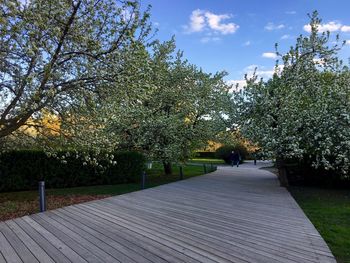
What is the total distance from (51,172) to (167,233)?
10.4 m

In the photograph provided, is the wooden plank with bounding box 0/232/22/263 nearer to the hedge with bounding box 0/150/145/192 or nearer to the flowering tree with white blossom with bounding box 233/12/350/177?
the hedge with bounding box 0/150/145/192

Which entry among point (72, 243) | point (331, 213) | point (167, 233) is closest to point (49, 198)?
point (72, 243)

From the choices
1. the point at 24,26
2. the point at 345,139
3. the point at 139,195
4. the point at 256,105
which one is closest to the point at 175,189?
the point at 139,195

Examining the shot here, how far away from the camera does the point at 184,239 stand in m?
7.05

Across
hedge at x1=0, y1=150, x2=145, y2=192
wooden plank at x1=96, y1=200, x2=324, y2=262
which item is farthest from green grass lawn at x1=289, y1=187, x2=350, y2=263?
hedge at x1=0, y1=150, x2=145, y2=192

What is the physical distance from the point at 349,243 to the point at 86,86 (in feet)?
22.8

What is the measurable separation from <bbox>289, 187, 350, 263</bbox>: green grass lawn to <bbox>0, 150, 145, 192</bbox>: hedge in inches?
304

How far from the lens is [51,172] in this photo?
1644 centimetres

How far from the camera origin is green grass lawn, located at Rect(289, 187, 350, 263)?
680cm

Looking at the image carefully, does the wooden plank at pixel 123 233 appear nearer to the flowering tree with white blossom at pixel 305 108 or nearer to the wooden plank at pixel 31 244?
the wooden plank at pixel 31 244

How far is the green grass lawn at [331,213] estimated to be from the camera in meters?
6.80

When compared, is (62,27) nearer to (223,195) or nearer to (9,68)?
(9,68)

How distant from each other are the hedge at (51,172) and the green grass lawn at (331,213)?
7712 millimetres

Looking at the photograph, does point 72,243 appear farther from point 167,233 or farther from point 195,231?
point 195,231
